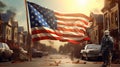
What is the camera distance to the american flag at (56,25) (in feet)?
31.7

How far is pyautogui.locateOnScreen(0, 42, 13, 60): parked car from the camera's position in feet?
31.8

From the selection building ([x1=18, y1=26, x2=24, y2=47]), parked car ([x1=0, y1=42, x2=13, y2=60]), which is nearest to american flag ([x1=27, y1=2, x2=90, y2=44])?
building ([x1=18, y1=26, x2=24, y2=47])

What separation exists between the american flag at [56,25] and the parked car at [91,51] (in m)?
0.24

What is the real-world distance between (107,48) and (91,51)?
40 centimetres

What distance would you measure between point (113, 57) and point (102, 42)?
44 centimetres

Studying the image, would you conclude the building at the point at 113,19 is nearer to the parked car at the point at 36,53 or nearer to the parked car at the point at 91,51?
the parked car at the point at 91,51

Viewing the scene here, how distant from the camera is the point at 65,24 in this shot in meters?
9.72

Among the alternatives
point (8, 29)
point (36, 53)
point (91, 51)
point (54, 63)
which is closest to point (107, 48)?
point (91, 51)

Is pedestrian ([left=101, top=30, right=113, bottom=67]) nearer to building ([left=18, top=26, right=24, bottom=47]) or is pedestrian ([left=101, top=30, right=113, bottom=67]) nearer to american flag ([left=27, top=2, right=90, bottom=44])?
american flag ([left=27, top=2, right=90, bottom=44])

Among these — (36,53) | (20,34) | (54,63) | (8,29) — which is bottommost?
(54,63)

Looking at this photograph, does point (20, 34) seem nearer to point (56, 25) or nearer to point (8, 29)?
point (8, 29)

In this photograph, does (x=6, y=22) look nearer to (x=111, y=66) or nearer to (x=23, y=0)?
(x=23, y=0)

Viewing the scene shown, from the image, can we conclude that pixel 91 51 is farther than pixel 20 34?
Yes

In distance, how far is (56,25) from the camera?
383 inches
